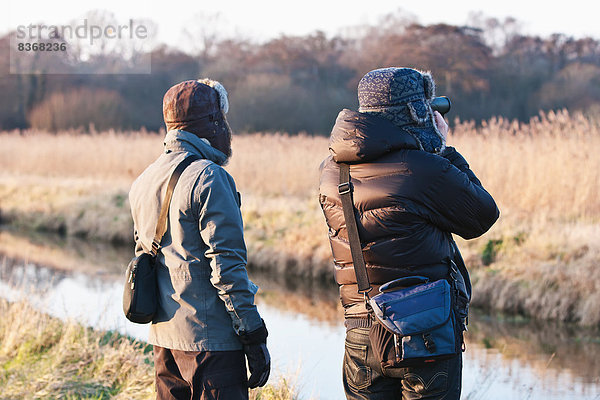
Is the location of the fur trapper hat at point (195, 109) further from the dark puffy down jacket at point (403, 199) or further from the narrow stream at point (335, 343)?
the narrow stream at point (335, 343)

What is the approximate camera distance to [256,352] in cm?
207

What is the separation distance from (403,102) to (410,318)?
63 centimetres

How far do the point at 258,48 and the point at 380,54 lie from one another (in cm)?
931

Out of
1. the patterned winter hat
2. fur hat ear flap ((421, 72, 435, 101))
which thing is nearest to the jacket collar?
A: the patterned winter hat

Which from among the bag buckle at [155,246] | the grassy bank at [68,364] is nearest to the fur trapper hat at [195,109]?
the bag buckle at [155,246]

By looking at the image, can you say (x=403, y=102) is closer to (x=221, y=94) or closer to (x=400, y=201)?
(x=400, y=201)

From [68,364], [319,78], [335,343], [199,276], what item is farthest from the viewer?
[319,78]

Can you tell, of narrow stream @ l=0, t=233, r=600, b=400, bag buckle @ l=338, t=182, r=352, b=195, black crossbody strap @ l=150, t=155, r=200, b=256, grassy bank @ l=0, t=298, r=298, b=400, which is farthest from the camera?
narrow stream @ l=0, t=233, r=600, b=400

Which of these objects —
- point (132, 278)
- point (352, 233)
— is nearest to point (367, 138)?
point (352, 233)

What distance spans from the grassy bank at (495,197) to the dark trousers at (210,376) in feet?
16.4

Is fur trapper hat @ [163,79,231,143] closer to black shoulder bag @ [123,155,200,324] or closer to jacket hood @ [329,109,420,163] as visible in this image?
black shoulder bag @ [123,155,200,324]

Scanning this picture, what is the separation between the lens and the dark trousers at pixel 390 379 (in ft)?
6.29

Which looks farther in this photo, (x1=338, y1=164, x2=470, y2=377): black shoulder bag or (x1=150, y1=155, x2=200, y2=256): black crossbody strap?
(x1=150, y1=155, x2=200, y2=256): black crossbody strap

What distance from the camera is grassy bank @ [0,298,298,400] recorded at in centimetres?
360
